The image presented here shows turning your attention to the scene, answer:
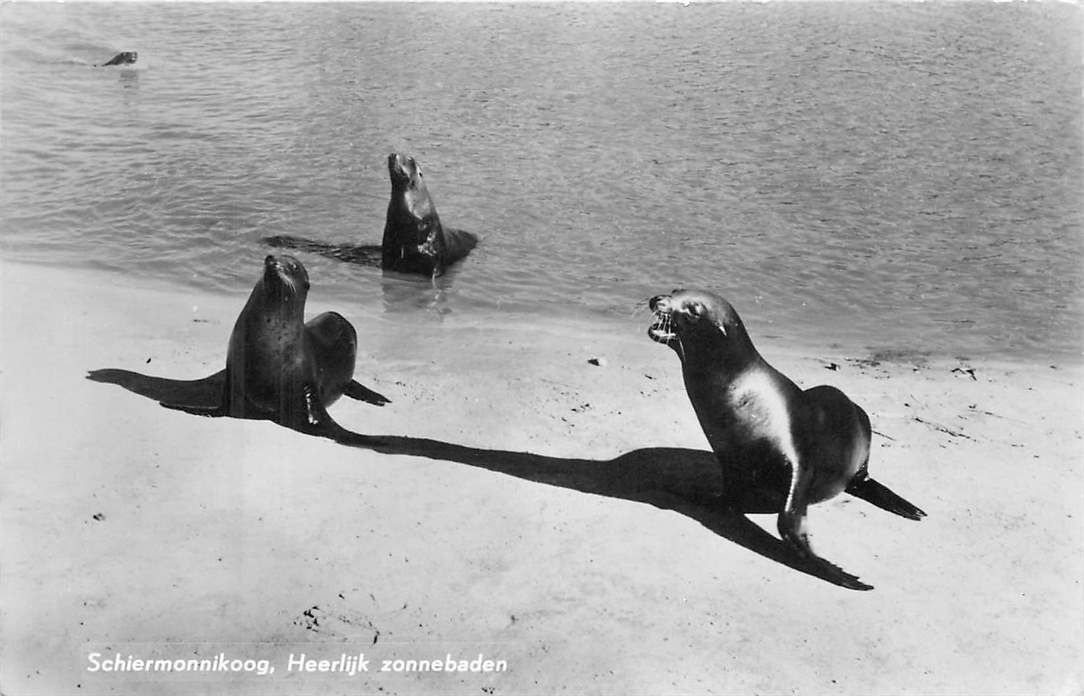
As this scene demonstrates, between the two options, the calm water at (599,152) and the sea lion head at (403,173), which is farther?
the sea lion head at (403,173)

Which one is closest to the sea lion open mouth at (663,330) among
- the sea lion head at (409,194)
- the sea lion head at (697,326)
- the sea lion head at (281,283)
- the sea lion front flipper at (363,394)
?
the sea lion head at (697,326)

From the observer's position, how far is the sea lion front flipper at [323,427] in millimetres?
5910

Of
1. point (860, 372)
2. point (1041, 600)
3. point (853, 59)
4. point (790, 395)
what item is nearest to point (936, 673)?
point (1041, 600)

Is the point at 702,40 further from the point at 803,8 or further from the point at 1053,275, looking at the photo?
the point at 1053,275

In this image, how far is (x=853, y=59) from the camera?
1599 cm

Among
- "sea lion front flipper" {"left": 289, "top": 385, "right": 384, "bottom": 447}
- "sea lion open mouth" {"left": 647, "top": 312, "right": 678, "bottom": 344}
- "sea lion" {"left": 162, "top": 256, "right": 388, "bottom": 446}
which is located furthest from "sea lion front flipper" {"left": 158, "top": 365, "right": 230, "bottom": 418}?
"sea lion open mouth" {"left": 647, "top": 312, "right": 678, "bottom": 344}

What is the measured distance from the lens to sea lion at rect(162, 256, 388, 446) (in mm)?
6062

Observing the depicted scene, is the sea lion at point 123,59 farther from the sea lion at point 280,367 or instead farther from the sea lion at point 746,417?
the sea lion at point 746,417

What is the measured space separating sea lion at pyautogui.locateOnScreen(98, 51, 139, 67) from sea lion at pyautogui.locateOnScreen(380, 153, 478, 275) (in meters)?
7.67

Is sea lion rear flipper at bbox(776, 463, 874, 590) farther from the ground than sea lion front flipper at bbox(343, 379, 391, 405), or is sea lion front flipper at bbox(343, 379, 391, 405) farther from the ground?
sea lion rear flipper at bbox(776, 463, 874, 590)

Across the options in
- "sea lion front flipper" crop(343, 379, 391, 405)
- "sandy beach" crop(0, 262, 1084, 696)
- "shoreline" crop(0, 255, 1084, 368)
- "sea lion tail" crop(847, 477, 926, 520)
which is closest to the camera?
"sandy beach" crop(0, 262, 1084, 696)

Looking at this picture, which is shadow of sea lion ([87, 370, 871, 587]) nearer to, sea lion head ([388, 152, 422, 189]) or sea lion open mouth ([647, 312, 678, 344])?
sea lion open mouth ([647, 312, 678, 344])

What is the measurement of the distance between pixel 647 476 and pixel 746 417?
0.62 metres

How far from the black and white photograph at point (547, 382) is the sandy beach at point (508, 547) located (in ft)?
0.06
